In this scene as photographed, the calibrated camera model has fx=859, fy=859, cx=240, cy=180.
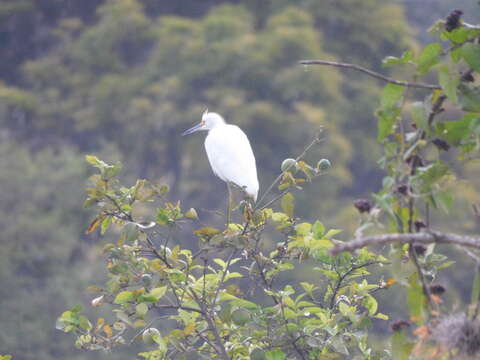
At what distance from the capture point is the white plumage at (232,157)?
3.99m

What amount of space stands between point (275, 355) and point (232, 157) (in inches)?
81.8

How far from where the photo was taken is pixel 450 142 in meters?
1.62

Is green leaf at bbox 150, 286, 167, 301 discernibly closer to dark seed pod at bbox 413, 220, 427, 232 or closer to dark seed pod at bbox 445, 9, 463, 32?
dark seed pod at bbox 413, 220, 427, 232

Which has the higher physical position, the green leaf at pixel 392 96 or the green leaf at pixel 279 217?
the green leaf at pixel 392 96

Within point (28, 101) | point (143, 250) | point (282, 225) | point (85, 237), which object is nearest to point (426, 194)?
point (282, 225)

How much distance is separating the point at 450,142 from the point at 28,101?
48.9ft

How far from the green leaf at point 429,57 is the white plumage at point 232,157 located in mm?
2213

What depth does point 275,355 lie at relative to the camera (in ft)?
6.89

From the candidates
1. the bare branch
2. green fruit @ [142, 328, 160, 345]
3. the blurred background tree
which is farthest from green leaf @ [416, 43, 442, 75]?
the blurred background tree

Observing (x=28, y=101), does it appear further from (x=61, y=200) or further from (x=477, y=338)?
(x=477, y=338)

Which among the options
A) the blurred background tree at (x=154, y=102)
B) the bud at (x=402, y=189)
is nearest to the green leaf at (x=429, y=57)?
the bud at (x=402, y=189)

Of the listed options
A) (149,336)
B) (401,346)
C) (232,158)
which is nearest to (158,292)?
(149,336)

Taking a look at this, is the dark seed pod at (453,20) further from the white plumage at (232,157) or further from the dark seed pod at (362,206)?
the white plumage at (232,157)

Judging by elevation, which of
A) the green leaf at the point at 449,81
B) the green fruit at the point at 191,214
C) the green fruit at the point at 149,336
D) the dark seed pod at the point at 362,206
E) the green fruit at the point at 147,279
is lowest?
the green fruit at the point at 149,336
